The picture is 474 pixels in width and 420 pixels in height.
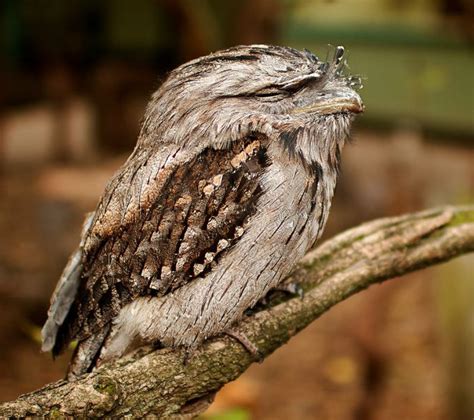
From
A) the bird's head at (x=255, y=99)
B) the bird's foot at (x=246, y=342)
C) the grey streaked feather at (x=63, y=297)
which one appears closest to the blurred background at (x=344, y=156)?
the grey streaked feather at (x=63, y=297)

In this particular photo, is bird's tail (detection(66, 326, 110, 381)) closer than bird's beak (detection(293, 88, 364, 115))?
No

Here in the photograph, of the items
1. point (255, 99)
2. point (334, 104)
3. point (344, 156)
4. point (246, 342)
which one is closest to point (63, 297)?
point (246, 342)

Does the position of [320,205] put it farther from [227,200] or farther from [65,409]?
[65,409]

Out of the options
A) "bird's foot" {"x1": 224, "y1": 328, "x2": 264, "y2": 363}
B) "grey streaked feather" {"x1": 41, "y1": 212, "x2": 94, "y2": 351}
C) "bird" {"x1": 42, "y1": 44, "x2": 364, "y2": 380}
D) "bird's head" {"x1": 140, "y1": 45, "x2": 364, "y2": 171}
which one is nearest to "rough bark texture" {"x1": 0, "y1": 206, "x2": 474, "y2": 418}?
"bird's foot" {"x1": 224, "y1": 328, "x2": 264, "y2": 363}

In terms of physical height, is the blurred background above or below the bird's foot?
below

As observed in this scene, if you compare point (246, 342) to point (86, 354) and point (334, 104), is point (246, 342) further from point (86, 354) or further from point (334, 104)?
point (334, 104)

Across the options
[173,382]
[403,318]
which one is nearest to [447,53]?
[403,318]

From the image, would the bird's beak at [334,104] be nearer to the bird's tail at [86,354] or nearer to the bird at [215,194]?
the bird at [215,194]

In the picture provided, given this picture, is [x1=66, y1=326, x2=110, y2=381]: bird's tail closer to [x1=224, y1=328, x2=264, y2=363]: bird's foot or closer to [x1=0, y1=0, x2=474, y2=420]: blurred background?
[x1=0, y1=0, x2=474, y2=420]: blurred background
